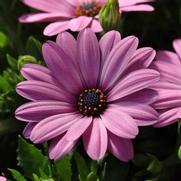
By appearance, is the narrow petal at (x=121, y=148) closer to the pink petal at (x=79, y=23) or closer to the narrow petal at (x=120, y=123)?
the narrow petal at (x=120, y=123)

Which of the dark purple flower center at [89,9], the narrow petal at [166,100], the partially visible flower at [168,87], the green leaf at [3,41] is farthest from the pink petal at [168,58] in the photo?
the green leaf at [3,41]

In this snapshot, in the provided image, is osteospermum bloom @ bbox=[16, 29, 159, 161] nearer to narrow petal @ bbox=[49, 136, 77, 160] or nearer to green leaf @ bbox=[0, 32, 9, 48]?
narrow petal @ bbox=[49, 136, 77, 160]

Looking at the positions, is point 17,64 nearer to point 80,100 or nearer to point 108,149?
point 80,100

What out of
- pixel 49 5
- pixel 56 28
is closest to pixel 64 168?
pixel 56 28

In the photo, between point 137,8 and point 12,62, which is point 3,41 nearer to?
point 12,62

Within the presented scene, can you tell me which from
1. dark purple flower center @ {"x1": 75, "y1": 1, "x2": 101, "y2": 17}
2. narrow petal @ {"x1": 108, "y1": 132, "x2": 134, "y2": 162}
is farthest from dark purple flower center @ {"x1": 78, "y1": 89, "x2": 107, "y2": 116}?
dark purple flower center @ {"x1": 75, "y1": 1, "x2": 101, "y2": 17}

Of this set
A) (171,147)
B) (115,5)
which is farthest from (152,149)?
(115,5)
